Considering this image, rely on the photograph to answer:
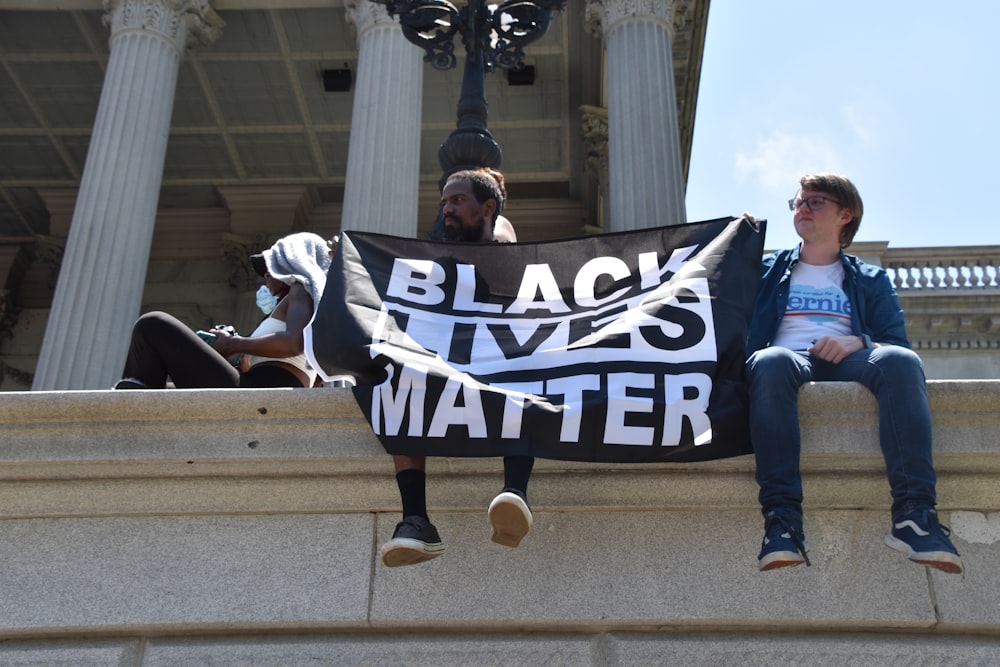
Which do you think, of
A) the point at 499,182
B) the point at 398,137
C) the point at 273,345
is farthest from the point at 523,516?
the point at 398,137

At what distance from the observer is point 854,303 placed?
18.0ft

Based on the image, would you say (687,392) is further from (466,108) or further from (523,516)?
(466,108)

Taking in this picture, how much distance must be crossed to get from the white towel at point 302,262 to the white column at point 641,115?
34.2ft

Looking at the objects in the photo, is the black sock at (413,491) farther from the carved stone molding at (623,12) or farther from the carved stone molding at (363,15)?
the carved stone molding at (623,12)

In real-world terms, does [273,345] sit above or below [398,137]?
below

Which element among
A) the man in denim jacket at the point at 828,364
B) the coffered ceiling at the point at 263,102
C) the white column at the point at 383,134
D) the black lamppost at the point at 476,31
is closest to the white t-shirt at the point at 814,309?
the man in denim jacket at the point at 828,364

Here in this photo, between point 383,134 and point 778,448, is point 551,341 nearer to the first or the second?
point 778,448

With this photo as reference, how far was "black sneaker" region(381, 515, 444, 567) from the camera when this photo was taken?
4.40 metres

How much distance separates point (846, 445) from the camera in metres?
4.79

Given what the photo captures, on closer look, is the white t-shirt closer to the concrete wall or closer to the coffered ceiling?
the concrete wall

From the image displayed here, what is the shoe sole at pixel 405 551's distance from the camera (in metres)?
4.39

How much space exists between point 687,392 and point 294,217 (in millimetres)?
23754

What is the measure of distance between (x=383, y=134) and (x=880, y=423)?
14.1 meters

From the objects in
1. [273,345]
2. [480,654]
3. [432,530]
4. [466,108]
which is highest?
[466,108]
